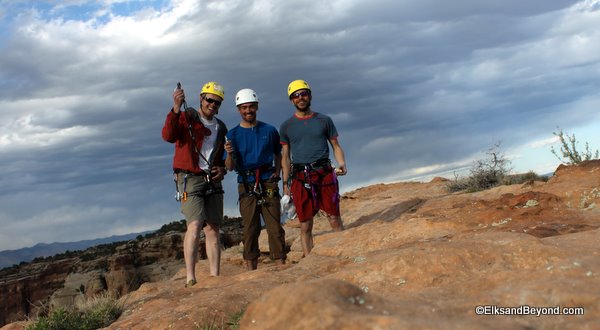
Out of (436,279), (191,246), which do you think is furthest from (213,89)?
(436,279)

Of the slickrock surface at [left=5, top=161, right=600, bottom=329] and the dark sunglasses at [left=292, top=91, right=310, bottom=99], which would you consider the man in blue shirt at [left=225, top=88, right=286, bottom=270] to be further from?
the slickrock surface at [left=5, top=161, right=600, bottom=329]

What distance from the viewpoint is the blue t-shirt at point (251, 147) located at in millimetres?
8906

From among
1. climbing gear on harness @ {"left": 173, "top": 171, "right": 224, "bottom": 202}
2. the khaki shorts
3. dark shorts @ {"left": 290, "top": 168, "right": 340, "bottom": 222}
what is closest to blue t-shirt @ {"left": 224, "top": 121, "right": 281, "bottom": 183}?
dark shorts @ {"left": 290, "top": 168, "right": 340, "bottom": 222}

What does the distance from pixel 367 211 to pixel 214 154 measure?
850cm

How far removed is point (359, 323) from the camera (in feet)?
8.40

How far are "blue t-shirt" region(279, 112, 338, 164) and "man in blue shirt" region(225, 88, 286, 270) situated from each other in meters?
0.34

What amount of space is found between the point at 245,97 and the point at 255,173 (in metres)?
1.25

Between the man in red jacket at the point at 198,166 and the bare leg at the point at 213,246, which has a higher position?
the man in red jacket at the point at 198,166

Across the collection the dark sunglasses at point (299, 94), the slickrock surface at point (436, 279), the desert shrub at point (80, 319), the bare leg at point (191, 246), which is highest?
the dark sunglasses at point (299, 94)

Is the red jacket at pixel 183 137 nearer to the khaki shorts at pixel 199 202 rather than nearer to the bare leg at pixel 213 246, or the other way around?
the khaki shorts at pixel 199 202

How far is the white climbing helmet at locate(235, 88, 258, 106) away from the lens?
8812 millimetres

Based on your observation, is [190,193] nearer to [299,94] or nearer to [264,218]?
[264,218]

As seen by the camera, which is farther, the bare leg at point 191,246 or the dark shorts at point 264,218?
the dark shorts at point 264,218

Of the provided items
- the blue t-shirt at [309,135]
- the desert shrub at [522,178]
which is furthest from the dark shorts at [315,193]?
the desert shrub at [522,178]
